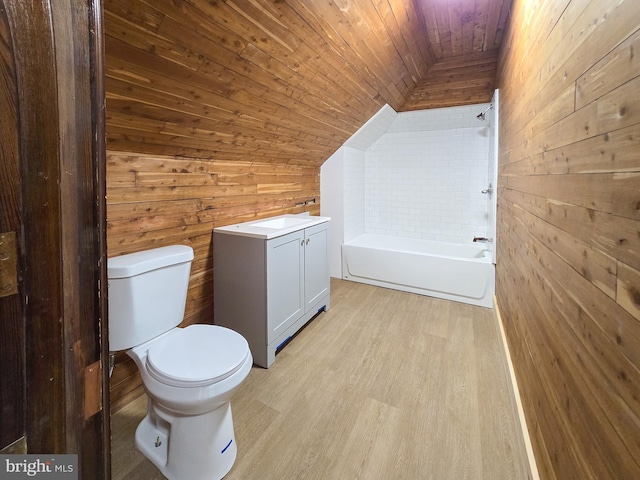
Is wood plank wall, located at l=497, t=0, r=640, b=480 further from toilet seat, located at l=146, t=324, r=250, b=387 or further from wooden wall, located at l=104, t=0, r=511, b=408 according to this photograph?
toilet seat, located at l=146, t=324, r=250, b=387

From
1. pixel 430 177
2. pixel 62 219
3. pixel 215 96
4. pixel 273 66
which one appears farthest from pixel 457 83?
pixel 62 219

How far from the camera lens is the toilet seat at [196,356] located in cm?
125

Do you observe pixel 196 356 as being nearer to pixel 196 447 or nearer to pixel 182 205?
pixel 196 447

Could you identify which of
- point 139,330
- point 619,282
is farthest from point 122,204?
point 619,282

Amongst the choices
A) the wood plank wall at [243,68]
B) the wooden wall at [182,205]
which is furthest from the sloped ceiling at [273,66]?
the wooden wall at [182,205]

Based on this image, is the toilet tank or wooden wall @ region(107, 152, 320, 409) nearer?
the toilet tank

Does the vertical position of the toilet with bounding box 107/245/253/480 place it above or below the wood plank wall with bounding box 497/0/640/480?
below

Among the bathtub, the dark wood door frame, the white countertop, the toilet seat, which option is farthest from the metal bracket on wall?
the bathtub

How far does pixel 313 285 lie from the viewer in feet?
8.68

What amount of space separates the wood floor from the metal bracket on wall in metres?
1.36

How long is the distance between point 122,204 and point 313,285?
1510mm

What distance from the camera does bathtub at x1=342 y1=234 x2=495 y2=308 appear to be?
3.01 m

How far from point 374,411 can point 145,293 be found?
1337 millimetres

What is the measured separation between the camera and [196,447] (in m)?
1.29
